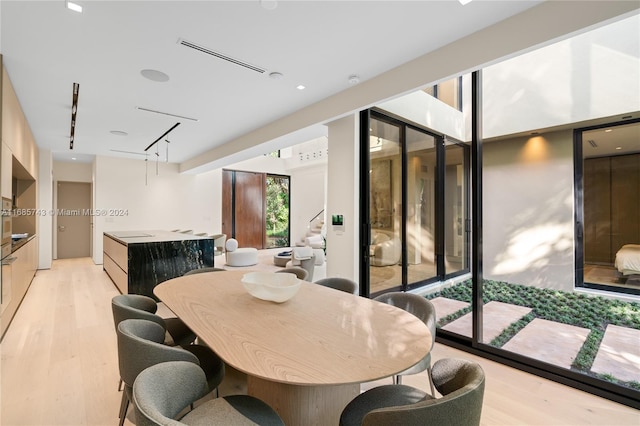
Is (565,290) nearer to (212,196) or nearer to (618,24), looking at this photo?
(618,24)

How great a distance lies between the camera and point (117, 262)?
514 cm

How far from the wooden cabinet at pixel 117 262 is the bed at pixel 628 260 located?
18.7 ft

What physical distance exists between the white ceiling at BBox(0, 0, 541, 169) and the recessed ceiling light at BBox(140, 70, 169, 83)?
0.22 ft

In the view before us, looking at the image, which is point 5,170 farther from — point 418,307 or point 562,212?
point 562,212

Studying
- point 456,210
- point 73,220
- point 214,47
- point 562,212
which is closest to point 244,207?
point 73,220

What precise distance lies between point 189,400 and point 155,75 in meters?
3.33

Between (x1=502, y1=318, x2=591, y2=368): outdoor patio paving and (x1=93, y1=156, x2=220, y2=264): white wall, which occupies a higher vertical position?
(x1=93, y1=156, x2=220, y2=264): white wall

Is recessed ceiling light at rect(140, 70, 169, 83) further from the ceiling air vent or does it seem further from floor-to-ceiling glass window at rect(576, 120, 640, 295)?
floor-to-ceiling glass window at rect(576, 120, 640, 295)

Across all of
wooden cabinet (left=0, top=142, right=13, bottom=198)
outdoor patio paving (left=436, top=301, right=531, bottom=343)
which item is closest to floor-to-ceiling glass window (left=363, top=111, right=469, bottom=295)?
outdoor patio paving (left=436, top=301, right=531, bottom=343)

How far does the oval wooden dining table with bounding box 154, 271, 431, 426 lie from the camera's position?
1147mm

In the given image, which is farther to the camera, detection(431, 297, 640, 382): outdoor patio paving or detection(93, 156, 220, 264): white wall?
detection(93, 156, 220, 264): white wall

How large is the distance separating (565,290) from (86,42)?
17.2 ft

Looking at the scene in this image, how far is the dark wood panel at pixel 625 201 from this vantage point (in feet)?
8.48

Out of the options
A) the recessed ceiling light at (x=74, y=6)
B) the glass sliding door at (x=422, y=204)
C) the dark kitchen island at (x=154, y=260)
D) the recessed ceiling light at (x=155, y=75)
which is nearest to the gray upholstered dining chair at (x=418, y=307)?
the glass sliding door at (x=422, y=204)
